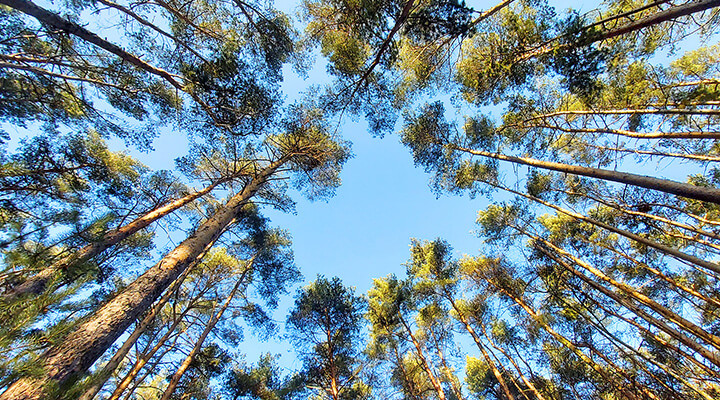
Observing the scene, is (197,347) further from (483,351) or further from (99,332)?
(483,351)

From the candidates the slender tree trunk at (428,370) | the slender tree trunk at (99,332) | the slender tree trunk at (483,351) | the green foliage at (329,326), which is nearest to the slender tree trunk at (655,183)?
the slender tree trunk at (483,351)

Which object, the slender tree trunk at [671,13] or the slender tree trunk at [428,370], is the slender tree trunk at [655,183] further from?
the slender tree trunk at [428,370]

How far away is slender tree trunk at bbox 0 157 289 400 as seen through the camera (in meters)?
2.13

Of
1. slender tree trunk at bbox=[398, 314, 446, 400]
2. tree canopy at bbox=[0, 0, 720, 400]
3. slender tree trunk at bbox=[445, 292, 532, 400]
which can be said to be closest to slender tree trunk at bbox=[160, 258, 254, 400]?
tree canopy at bbox=[0, 0, 720, 400]

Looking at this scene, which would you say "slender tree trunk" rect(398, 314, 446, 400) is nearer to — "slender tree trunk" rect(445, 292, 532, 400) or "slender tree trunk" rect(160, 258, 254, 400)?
"slender tree trunk" rect(445, 292, 532, 400)

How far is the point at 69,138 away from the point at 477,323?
51.7 ft

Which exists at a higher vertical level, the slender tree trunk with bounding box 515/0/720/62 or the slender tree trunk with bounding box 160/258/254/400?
the slender tree trunk with bounding box 515/0/720/62

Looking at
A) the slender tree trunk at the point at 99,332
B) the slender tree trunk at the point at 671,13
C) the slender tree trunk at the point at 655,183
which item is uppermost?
the slender tree trunk at the point at 671,13

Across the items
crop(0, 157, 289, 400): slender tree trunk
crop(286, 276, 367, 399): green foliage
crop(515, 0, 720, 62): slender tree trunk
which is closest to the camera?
crop(0, 157, 289, 400): slender tree trunk


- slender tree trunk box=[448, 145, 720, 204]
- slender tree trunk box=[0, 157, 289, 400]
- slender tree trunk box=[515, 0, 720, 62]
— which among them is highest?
slender tree trunk box=[515, 0, 720, 62]

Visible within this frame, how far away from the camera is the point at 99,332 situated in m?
2.83

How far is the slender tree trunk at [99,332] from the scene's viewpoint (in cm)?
213

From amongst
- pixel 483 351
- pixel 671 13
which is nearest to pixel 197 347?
pixel 483 351

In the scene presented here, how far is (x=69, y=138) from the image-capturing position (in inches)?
271
